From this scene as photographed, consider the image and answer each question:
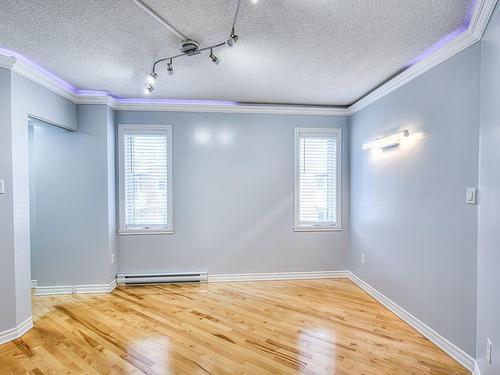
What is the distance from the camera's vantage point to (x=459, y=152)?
2.19 metres

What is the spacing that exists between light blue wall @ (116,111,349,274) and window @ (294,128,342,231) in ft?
0.40

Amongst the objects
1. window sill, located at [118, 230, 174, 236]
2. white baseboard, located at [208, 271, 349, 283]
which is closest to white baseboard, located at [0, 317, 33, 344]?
window sill, located at [118, 230, 174, 236]

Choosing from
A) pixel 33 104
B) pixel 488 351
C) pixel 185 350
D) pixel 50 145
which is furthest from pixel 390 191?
pixel 50 145

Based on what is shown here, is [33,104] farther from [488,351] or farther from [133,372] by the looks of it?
[488,351]

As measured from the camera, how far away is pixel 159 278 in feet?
12.9

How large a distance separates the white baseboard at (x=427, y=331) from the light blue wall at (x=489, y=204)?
203mm

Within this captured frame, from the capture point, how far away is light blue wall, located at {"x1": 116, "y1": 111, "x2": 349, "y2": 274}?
400 cm

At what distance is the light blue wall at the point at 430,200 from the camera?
2117mm

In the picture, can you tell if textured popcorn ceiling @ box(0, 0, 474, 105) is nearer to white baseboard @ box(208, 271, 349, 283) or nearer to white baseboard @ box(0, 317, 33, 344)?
white baseboard @ box(0, 317, 33, 344)

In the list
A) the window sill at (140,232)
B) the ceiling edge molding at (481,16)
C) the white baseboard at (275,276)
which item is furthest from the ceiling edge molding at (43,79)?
the ceiling edge molding at (481,16)

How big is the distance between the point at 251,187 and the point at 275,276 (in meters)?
1.41

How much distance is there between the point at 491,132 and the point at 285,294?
2771 millimetres

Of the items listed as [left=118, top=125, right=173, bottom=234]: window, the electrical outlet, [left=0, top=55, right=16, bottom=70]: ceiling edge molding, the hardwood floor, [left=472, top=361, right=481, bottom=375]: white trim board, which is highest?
[left=0, top=55, right=16, bottom=70]: ceiling edge molding

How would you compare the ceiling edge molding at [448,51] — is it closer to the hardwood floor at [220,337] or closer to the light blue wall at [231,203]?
the light blue wall at [231,203]
